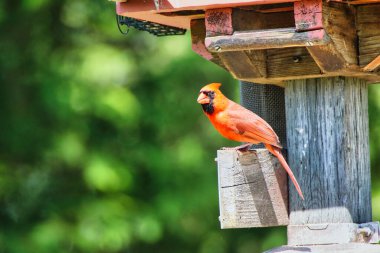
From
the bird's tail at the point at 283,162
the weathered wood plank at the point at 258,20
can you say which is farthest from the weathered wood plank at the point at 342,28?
the bird's tail at the point at 283,162

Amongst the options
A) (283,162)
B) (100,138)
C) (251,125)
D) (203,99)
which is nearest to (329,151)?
(283,162)

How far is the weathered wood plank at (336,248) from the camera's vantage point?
13.1 feet

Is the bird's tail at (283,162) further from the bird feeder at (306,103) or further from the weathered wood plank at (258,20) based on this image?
the weathered wood plank at (258,20)

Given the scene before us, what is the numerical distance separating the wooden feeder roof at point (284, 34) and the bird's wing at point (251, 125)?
0.60 feet

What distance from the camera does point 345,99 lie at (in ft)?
13.9

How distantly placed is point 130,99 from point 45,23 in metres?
1.43

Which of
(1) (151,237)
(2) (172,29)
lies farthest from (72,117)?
(2) (172,29)

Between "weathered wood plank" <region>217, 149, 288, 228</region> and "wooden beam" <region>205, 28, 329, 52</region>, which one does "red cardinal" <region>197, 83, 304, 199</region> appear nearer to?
"weathered wood plank" <region>217, 149, 288, 228</region>

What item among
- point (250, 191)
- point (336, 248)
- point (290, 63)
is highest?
point (290, 63)

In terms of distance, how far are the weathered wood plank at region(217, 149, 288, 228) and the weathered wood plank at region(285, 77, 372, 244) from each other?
0.22 ft

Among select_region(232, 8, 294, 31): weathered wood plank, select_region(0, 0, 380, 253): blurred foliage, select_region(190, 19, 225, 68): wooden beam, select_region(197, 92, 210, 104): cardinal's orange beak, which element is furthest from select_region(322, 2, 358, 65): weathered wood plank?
select_region(0, 0, 380, 253): blurred foliage

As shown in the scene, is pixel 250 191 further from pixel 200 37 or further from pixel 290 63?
pixel 200 37

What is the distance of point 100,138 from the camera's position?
909 cm

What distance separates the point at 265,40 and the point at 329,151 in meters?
0.48
